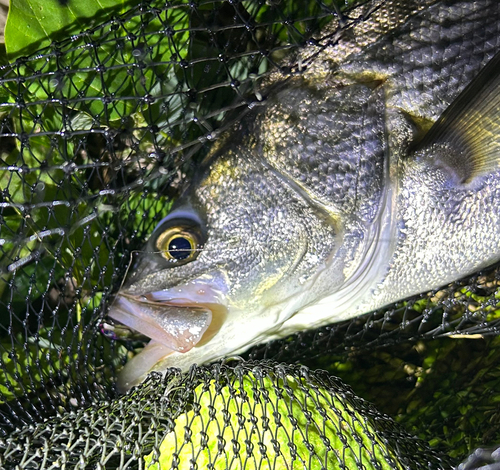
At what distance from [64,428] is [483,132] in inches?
79.8

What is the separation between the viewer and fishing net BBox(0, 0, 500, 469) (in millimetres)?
1871

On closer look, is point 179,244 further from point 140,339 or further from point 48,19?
point 48,19

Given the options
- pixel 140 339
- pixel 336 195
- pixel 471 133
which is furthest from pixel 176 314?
pixel 471 133

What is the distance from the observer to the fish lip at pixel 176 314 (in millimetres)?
2023

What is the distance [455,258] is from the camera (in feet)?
7.13

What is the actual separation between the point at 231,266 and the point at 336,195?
51cm

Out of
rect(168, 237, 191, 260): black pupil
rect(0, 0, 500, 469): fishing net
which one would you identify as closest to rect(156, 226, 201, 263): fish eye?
rect(168, 237, 191, 260): black pupil

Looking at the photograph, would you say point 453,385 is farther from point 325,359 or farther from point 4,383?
point 4,383

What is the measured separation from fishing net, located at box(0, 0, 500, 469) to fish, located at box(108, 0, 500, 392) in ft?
0.39

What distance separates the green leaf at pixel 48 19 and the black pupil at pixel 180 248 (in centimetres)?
107

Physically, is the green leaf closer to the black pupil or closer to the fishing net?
the fishing net

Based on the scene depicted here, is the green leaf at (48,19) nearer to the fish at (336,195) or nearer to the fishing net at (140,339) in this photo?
the fishing net at (140,339)

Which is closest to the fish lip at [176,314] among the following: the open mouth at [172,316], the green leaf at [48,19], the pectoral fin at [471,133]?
→ the open mouth at [172,316]

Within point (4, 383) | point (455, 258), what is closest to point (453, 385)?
point (455, 258)
